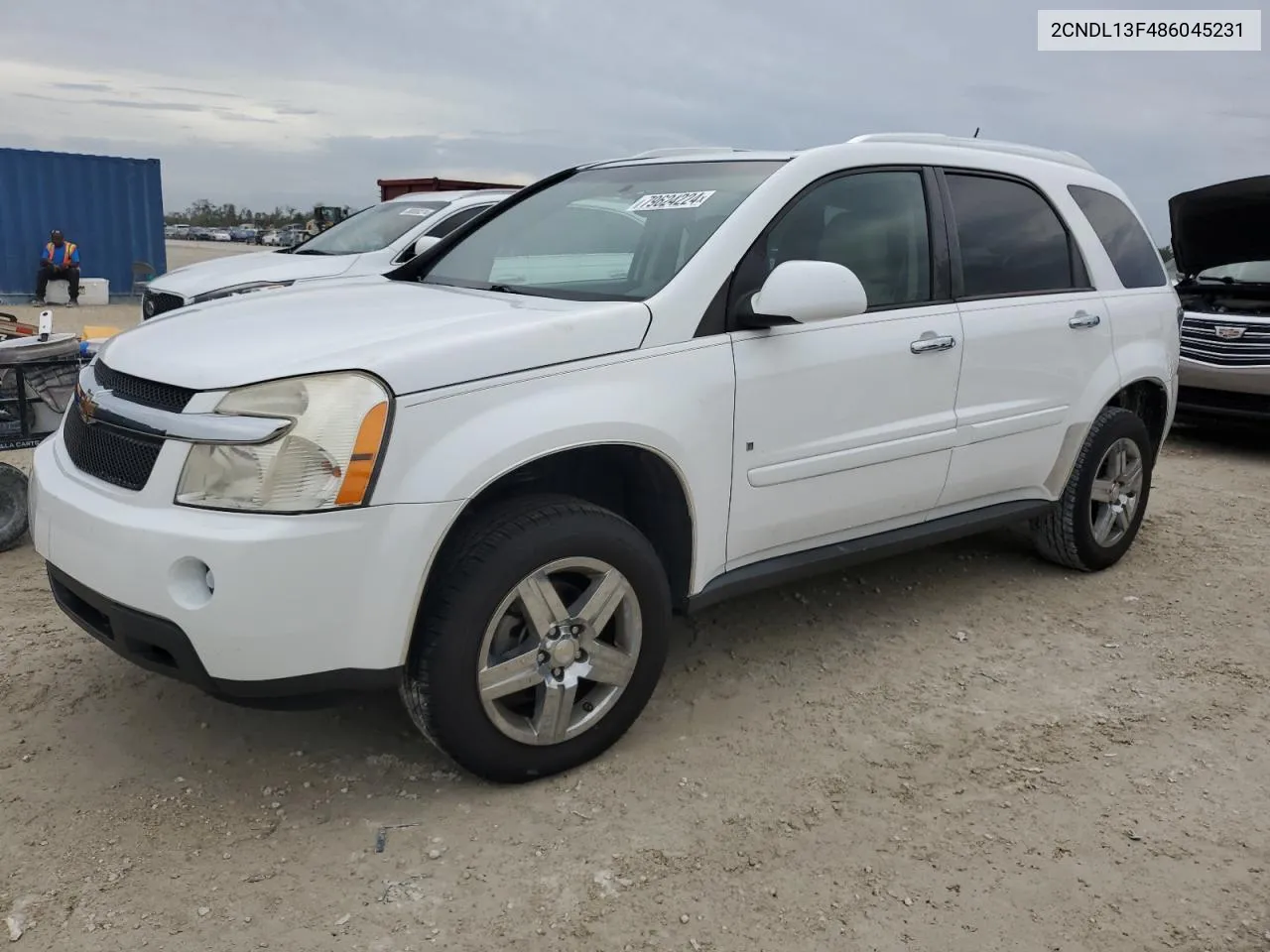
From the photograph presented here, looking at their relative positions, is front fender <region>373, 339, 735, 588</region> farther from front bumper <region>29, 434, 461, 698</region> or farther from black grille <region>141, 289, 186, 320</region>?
black grille <region>141, 289, 186, 320</region>

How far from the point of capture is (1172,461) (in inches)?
307

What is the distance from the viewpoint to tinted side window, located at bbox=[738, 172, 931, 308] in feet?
11.4

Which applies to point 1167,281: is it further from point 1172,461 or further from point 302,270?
point 302,270

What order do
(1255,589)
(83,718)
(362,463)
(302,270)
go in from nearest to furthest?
(362,463), (83,718), (1255,589), (302,270)

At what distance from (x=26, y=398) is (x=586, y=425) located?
3.04m

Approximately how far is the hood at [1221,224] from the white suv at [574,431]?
4193mm

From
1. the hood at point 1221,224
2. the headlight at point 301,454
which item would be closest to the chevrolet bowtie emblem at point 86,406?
the headlight at point 301,454

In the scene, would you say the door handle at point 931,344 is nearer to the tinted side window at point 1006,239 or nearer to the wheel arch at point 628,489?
the tinted side window at point 1006,239

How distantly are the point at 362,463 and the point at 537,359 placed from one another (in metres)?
0.56

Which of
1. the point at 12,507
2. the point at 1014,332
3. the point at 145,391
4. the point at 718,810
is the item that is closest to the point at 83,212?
the point at 12,507

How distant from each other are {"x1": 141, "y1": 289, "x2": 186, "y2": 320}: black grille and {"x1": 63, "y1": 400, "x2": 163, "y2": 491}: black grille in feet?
15.9

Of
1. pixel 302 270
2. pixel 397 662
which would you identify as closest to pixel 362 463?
pixel 397 662

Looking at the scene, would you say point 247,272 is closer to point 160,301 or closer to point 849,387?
point 160,301

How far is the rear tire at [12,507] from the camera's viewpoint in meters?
4.68
